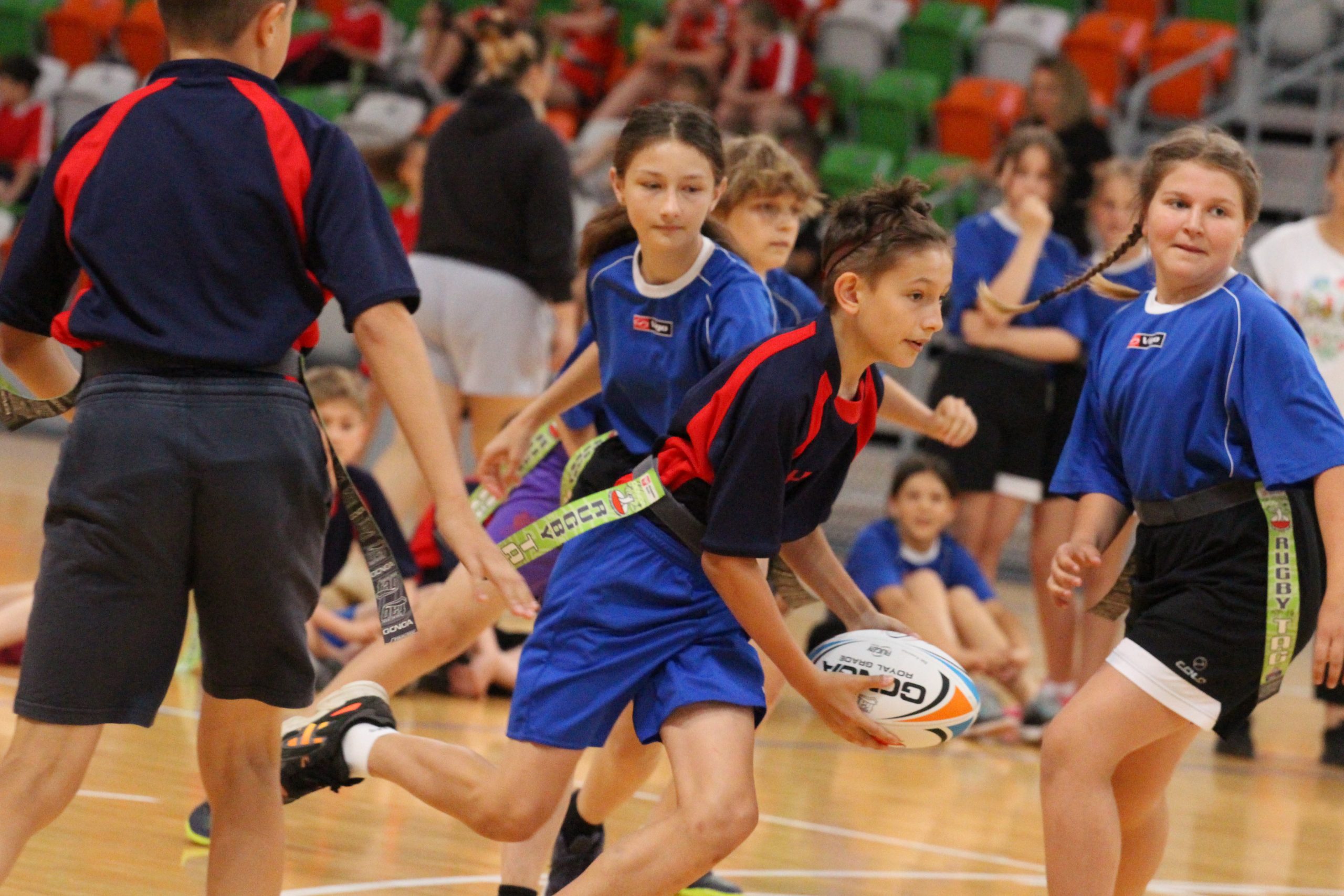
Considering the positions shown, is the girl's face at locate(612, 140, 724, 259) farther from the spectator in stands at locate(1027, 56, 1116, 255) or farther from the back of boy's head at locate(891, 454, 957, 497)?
the spectator in stands at locate(1027, 56, 1116, 255)

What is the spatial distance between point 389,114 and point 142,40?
9.11 ft

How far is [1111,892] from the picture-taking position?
322 cm

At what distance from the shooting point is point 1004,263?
659cm

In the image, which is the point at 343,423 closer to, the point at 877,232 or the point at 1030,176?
the point at 1030,176

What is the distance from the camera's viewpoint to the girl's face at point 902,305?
123 inches

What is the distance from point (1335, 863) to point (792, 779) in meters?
1.63

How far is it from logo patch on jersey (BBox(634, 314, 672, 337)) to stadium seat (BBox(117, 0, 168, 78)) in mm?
11053

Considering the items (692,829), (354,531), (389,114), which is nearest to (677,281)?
(692,829)

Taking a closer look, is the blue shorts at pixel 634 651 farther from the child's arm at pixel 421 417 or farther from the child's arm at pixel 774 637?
the child's arm at pixel 421 417

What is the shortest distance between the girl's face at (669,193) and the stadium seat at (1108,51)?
27.2 feet

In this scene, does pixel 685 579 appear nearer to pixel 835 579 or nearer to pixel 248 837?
pixel 835 579

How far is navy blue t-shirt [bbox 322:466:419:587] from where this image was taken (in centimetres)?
564

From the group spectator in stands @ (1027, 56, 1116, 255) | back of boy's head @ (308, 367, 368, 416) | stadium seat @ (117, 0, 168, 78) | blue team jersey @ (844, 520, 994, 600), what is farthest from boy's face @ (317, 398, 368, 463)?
stadium seat @ (117, 0, 168, 78)

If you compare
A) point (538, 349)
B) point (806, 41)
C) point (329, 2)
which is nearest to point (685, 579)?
point (538, 349)
